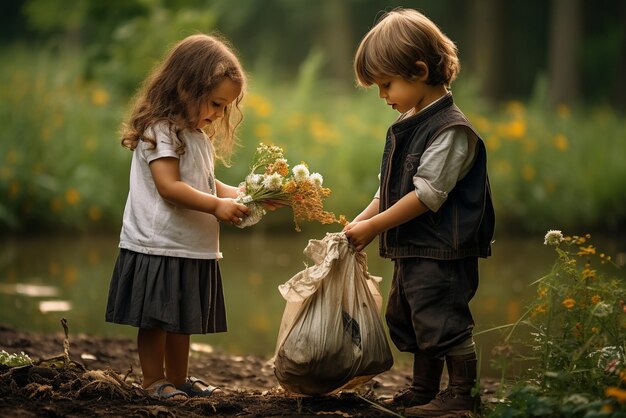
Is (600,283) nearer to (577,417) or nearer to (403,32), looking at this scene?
(577,417)

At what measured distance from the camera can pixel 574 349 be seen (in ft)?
11.4

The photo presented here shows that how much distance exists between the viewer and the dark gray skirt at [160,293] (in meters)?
3.98

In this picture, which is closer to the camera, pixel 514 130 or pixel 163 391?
pixel 163 391

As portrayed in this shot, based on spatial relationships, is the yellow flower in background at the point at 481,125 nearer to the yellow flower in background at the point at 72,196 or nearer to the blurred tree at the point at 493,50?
the yellow flower in background at the point at 72,196

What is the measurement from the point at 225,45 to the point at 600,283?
190cm

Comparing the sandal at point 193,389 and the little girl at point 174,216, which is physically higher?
the little girl at point 174,216

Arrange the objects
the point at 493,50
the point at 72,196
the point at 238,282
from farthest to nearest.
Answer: the point at 493,50
the point at 72,196
the point at 238,282

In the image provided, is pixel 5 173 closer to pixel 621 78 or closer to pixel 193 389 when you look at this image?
pixel 193 389

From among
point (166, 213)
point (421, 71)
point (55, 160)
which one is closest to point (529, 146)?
point (55, 160)

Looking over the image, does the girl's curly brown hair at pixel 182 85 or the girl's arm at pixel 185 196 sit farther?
the girl's curly brown hair at pixel 182 85

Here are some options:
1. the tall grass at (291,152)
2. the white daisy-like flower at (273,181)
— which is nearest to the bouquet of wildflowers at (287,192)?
the white daisy-like flower at (273,181)

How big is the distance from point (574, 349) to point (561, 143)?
345 inches

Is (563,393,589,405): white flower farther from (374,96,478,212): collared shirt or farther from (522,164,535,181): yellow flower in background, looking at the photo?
(522,164,535,181): yellow flower in background

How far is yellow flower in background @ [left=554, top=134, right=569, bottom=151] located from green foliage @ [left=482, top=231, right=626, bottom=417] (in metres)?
8.34
